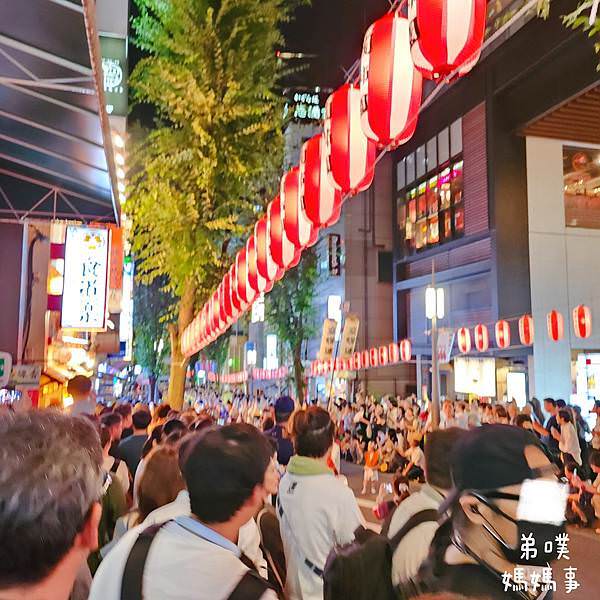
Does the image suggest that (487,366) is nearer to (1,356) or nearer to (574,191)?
(574,191)

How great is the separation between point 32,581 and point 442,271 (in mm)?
25187

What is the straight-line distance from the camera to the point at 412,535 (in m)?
2.27

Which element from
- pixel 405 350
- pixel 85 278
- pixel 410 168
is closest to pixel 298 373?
pixel 405 350

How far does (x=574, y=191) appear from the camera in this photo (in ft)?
72.8

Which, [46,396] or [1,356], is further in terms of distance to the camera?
[46,396]

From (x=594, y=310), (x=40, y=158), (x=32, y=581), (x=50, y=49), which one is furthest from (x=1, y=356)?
(x=594, y=310)

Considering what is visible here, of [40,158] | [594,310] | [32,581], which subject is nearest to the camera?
[32,581]

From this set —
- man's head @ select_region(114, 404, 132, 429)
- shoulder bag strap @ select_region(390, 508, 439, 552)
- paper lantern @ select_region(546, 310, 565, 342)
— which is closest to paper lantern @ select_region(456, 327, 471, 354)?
paper lantern @ select_region(546, 310, 565, 342)

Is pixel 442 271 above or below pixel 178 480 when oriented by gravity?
above

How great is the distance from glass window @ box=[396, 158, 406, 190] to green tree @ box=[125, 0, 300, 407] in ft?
53.9

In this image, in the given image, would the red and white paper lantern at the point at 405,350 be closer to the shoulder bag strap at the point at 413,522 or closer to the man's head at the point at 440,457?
the man's head at the point at 440,457

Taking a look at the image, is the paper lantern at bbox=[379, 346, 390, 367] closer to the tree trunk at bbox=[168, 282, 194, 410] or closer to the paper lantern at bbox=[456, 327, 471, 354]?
the paper lantern at bbox=[456, 327, 471, 354]

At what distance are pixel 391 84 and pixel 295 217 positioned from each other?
3048mm

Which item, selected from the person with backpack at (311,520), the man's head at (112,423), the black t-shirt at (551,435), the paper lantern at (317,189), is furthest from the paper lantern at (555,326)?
the person with backpack at (311,520)
